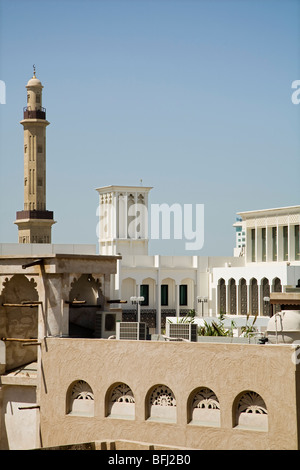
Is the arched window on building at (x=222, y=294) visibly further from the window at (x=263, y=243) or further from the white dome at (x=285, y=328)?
the white dome at (x=285, y=328)

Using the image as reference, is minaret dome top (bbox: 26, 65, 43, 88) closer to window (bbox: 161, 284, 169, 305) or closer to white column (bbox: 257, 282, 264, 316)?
window (bbox: 161, 284, 169, 305)

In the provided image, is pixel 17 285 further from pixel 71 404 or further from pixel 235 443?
pixel 235 443

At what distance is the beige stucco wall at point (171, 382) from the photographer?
53.5 feet

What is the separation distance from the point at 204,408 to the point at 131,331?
2.45m

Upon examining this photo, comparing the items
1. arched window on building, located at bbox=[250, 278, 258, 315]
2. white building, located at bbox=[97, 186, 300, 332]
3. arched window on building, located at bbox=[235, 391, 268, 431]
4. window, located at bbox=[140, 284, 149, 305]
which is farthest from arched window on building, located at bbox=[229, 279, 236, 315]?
arched window on building, located at bbox=[235, 391, 268, 431]

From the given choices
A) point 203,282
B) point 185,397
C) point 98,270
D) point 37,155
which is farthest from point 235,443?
point 37,155

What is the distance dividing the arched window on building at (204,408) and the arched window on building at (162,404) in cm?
40

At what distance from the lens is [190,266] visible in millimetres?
54469

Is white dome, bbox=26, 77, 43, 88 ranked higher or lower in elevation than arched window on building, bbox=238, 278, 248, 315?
higher

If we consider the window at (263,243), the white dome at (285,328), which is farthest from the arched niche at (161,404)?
the window at (263,243)

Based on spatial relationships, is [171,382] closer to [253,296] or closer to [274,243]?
[253,296]

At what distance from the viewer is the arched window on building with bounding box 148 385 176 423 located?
694 inches

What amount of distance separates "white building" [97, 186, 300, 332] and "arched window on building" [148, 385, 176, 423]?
3029cm

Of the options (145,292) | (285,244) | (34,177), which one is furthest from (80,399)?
(34,177)
